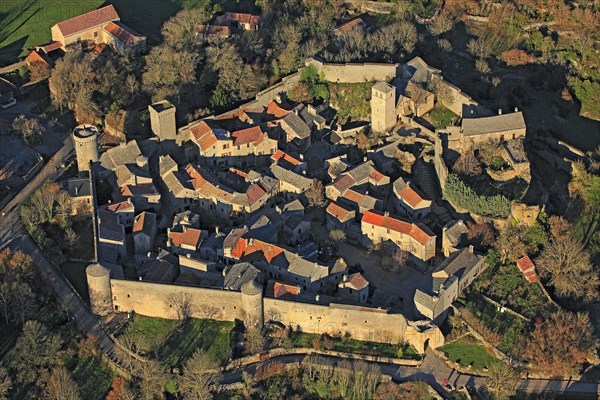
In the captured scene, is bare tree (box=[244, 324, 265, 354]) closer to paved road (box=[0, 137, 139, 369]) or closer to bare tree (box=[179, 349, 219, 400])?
bare tree (box=[179, 349, 219, 400])

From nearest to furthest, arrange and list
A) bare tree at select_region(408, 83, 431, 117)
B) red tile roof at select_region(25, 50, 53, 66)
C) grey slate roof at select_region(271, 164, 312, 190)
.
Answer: grey slate roof at select_region(271, 164, 312, 190), bare tree at select_region(408, 83, 431, 117), red tile roof at select_region(25, 50, 53, 66)

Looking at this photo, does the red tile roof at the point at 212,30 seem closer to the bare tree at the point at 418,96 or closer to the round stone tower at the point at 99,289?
the bare tree at the point at 418,96

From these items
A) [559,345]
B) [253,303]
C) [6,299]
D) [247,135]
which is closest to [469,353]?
[559,345]

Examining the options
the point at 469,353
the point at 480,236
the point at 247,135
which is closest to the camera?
the point at 469,353

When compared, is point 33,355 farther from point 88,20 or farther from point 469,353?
point 88,20

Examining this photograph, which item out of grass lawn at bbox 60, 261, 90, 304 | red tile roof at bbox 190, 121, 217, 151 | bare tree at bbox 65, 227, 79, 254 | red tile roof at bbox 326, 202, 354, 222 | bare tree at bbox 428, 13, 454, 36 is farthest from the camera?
bare tree at bbox 428, 13, 454, 36

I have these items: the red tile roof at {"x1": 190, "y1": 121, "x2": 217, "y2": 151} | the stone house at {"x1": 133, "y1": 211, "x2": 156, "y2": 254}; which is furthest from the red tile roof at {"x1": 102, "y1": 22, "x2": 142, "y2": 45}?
the stone house at {"x1": 133, "y1": 211, "x2": 156, "y2": 254}
